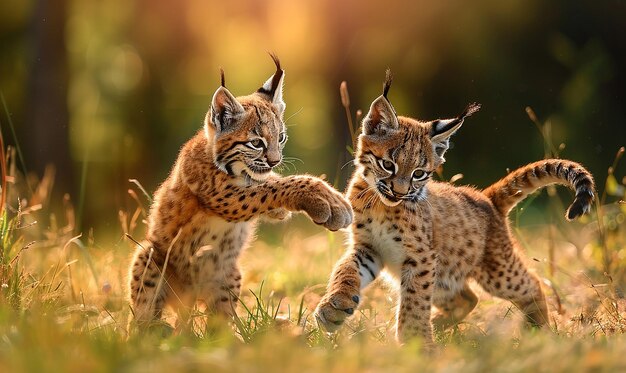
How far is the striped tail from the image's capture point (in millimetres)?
6145

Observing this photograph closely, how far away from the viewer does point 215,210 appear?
6.32 metres

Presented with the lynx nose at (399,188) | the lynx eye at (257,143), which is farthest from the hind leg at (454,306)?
the lynx eye at (257,143)

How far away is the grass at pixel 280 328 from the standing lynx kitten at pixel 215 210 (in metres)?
0.25

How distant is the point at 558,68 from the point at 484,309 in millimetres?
12779

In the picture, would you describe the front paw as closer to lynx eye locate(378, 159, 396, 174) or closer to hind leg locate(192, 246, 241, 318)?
hind leg locate(192, 246, 241, 318)

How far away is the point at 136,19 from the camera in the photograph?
22.1m

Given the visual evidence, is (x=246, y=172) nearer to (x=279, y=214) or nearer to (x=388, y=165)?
(x=279, y=214)

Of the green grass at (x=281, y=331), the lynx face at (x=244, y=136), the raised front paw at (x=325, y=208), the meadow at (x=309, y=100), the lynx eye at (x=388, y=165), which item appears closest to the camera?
the green grass at (x=281, y=331)

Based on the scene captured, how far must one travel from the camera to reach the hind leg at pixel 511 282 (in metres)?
7.30

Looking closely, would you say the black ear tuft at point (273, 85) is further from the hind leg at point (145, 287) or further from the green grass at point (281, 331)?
the hind leg at point (145, 287)

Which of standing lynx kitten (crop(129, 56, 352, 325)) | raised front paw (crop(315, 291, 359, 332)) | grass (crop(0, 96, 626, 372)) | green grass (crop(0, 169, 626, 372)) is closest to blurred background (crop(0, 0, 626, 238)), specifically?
grass (crop(0, 96, 626, 372))

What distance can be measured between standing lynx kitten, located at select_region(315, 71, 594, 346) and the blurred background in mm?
8246

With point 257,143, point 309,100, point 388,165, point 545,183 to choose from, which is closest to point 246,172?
point 257,143

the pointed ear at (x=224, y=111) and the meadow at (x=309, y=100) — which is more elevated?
the pointed ear at (x=224, y=111)
